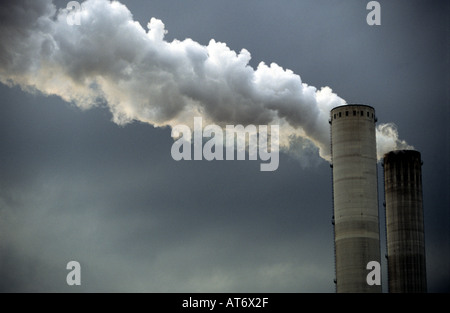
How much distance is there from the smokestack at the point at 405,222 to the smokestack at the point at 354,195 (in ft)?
25.1

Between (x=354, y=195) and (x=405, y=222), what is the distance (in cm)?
1190

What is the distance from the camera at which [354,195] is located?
8812 centimetres
